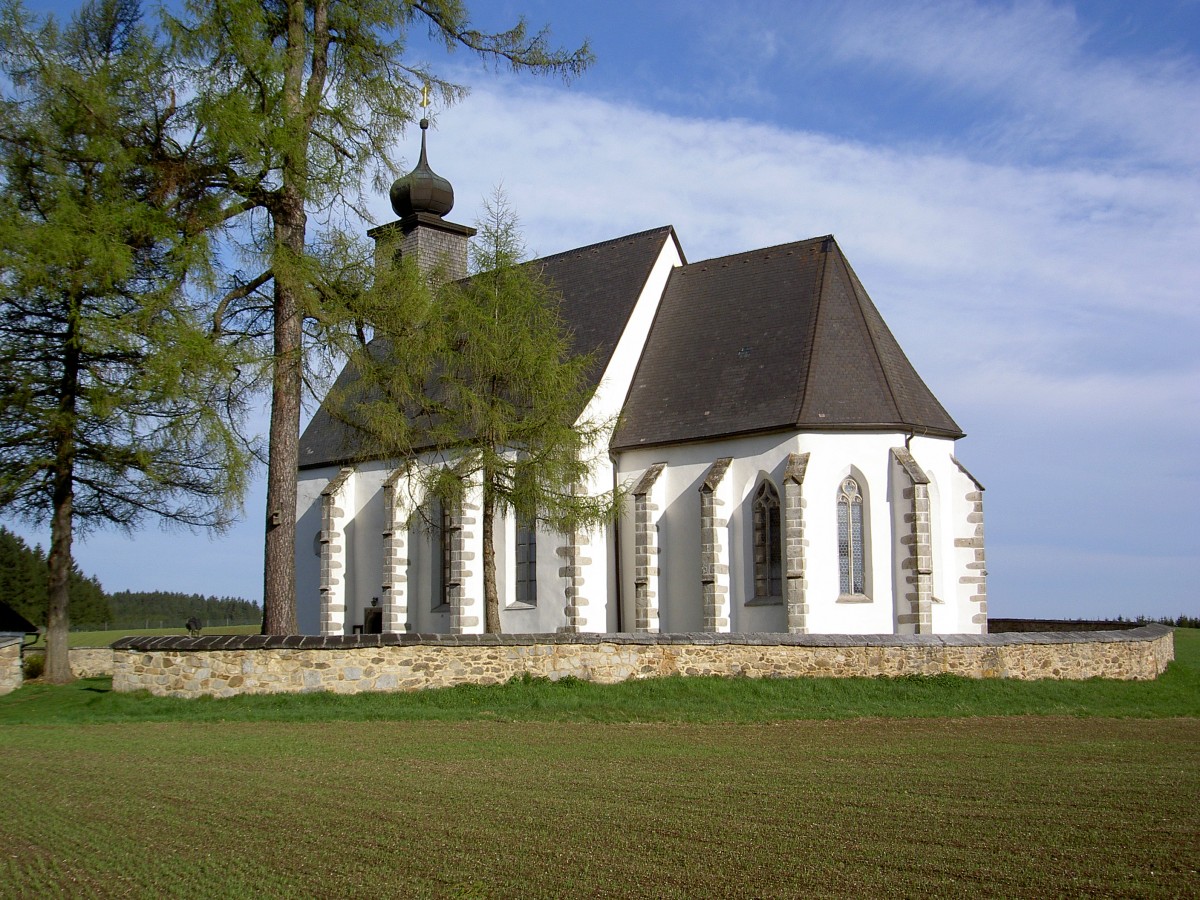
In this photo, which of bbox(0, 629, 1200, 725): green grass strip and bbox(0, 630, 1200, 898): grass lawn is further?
bbox(0, 629, 1200, 725): green grass strip

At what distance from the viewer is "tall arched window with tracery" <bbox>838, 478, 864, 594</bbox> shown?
22.9 metres

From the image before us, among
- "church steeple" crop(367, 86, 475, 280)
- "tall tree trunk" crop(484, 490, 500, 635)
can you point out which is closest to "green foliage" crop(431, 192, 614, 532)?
"tall tree trunk" crop(484, 490, 500, 635)

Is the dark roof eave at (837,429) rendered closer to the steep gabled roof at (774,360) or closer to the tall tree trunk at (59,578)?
the steep gabled roof at (774,360)

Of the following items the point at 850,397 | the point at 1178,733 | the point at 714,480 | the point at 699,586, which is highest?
the point at 850,397

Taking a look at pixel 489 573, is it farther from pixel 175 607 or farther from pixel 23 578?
pixel 175 607

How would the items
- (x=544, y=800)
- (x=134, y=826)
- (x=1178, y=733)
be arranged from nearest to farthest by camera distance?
(x=134, y=826), (x=544, y=800), (x=1178, y=733)

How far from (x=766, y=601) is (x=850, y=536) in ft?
6.54

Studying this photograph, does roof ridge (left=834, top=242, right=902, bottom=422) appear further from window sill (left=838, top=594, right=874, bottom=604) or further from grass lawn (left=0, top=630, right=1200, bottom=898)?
grass lawn (left=0, top=630, right=1200, bottom=898)

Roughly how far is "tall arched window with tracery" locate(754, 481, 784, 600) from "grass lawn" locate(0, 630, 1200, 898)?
6096 millimetres

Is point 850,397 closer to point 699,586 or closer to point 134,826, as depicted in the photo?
point 699,586

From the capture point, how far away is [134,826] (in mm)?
8742

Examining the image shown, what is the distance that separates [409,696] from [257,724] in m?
2.36

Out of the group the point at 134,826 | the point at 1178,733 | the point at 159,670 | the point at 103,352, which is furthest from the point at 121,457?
the point at 1178,733

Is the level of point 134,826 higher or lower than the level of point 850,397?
lower
